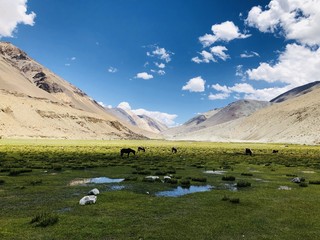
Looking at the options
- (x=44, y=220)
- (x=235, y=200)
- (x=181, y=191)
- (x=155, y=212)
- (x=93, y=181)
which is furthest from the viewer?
(x=93, y=181)

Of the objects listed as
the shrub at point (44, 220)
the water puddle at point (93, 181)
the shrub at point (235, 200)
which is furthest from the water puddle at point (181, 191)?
the shrub at point (44, 220)

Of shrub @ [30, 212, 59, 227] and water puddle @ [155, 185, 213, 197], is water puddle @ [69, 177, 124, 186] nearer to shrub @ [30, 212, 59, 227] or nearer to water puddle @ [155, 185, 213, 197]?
water puddle @ [155, 185, 213, 197]

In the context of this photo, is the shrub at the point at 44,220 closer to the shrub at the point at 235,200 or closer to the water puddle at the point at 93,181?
the shrub at the point at 235,200

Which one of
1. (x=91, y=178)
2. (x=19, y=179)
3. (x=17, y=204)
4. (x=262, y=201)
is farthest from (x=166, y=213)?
(x=19, y=179)

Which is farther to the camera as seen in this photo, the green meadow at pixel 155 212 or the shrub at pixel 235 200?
the shrub at pixel 235 200

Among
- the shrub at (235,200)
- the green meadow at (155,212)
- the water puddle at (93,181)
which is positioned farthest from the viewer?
the water puddle at (93,181)

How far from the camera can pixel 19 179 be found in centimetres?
2277

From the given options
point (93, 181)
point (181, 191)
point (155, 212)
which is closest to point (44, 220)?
point (155, 212)

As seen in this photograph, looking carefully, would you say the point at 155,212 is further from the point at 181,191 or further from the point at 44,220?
the point at 181,191

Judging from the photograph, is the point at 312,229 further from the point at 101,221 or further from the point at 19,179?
the point at 19,179

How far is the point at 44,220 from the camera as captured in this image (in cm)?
1157

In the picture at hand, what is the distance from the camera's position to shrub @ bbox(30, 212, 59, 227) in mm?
11500

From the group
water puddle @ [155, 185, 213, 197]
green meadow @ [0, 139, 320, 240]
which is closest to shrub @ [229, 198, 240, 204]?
green meadow @ [0, 139, 320, 240]

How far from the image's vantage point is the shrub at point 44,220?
37.7 ft
